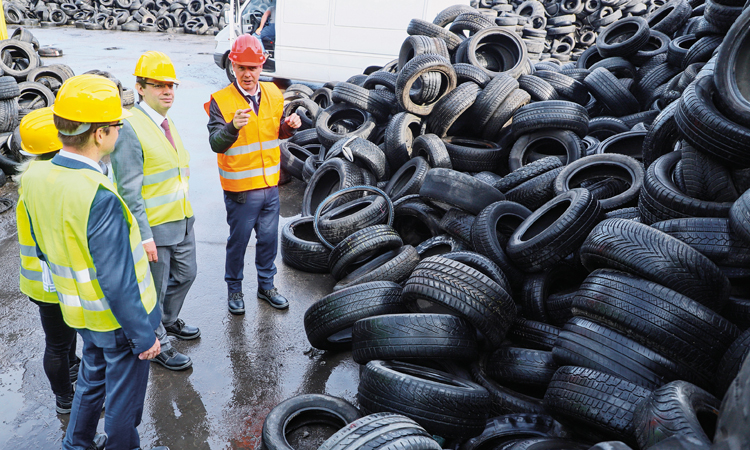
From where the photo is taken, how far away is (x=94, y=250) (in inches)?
93.5

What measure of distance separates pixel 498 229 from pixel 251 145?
238 centimetres

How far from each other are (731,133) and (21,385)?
5242 millimetres

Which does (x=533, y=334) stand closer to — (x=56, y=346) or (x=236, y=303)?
(x=236, y=303)

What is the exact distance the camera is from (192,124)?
1013cm

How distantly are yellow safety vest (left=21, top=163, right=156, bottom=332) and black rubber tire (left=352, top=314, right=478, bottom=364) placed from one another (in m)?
1.45

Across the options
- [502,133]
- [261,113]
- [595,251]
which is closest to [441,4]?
[502,133]

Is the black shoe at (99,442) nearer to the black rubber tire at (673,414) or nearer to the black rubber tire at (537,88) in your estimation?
the black rubber tire at (673,414)

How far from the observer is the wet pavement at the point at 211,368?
335 centimetres

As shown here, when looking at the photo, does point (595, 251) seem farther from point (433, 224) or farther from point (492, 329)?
point (433, 224)

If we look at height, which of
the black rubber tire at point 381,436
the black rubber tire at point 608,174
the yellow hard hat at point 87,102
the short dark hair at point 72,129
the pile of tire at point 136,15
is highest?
the yellow hard hat at point 87,102

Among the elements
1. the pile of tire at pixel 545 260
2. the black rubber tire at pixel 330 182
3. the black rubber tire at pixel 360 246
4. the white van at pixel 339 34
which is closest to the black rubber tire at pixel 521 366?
the pile of tire at pixel 545 260

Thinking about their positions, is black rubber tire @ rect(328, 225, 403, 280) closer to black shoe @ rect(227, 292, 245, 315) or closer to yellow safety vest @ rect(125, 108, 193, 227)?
black shoe @ rect(227, 292, 245, 315)

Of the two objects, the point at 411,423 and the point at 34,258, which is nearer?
the point at 411,423

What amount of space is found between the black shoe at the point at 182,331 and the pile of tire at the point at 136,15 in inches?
880
